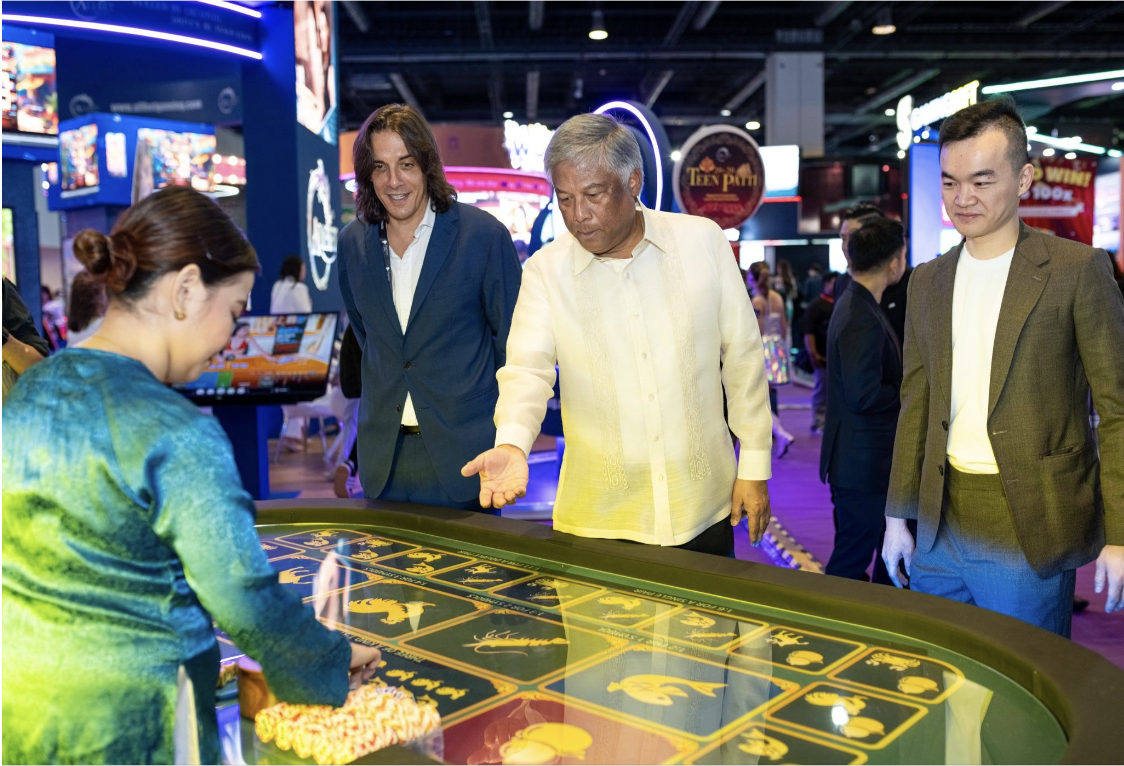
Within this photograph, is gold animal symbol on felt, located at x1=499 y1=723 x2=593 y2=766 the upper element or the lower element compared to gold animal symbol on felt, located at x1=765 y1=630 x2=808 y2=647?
lower

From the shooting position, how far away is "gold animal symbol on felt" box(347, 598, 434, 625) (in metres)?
1.70

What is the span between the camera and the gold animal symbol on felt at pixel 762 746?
1184mm

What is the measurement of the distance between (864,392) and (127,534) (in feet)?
9.57

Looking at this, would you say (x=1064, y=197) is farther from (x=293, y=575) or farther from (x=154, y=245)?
(x=154, y=245)

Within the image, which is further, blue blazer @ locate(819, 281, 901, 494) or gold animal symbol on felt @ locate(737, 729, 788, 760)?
blue blazer @ locate(819, 281, 901, 494)

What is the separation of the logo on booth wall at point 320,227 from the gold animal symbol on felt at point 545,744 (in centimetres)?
644

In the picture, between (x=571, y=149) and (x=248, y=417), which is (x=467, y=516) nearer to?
(x=571, y=149)

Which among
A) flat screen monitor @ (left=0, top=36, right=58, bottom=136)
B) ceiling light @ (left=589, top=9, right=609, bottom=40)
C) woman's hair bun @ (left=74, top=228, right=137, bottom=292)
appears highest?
ceiling light @ (left=589, top=9, right=609, bottom=40)

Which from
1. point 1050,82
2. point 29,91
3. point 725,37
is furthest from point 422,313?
point 725,37

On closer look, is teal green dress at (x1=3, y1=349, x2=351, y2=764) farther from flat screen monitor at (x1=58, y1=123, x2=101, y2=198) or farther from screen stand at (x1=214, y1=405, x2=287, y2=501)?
flat screen monitor at (x1=58, y1=123, x2=101, y2=198)

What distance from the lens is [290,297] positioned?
258 inches

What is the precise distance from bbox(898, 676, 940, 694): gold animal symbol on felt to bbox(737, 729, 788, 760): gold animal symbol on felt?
0.25 meters

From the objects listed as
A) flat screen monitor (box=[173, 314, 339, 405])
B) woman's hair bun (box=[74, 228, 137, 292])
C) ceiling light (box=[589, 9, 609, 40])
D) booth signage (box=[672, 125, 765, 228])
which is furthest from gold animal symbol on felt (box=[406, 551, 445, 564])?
ceiling light (box=[589, 9, 609, 40])

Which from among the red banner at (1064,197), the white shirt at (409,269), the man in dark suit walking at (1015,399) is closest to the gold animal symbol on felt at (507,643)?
the man in dark suit walking at (1015,399)
